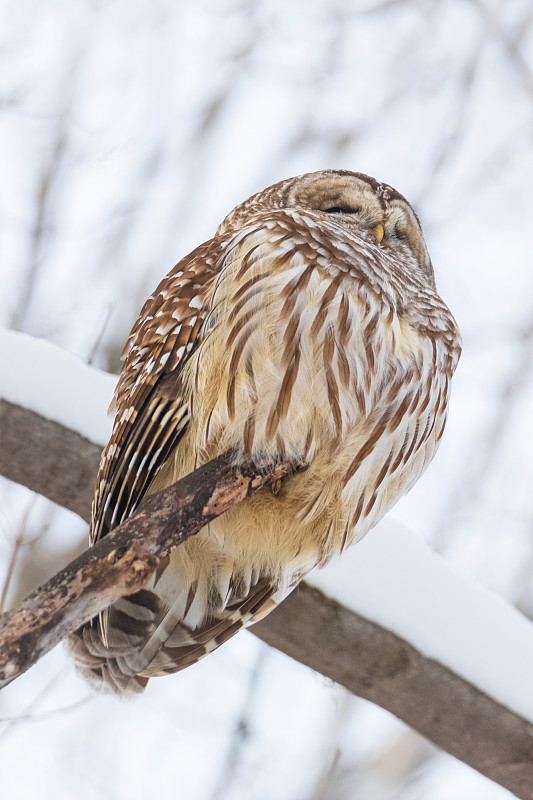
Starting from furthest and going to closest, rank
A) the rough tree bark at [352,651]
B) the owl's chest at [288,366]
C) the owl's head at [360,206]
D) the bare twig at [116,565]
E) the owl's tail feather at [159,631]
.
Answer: the owl's head at [360,206]
the rough tree bark at [352,651]
the owl's tail feather at [159,631]
the owl's chest at [288,366]
the bare twig at [116,565]

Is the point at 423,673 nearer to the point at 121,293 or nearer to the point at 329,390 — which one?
the point at 329,390

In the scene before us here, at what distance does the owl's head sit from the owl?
386 millimetres

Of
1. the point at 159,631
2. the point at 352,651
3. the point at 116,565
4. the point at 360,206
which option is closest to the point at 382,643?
the point at 352,651

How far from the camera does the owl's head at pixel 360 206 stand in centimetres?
292

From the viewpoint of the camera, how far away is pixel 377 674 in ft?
9.06

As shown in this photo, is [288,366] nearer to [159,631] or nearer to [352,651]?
[159,631]

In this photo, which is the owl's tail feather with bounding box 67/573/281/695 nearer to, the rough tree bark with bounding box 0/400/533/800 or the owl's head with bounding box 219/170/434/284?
the rough tree bark with bounding box 0/400/533/800

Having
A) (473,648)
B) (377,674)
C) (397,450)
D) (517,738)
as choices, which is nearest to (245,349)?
(397,450)

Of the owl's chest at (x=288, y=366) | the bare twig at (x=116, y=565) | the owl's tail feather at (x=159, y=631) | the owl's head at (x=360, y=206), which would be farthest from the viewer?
the owl's head at (x=360, y=206)

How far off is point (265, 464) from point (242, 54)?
227 inches

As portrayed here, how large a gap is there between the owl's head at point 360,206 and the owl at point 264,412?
386mm

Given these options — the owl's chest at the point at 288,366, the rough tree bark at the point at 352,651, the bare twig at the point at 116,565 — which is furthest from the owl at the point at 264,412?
the rough tree bark at the point at 352,651

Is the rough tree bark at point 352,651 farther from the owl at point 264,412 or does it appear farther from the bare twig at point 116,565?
the bare twig at point 116,565

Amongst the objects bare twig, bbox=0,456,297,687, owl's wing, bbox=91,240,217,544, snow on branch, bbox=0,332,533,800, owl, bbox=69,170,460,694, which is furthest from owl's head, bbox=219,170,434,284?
bare twig, bbox=0,456,297,687
